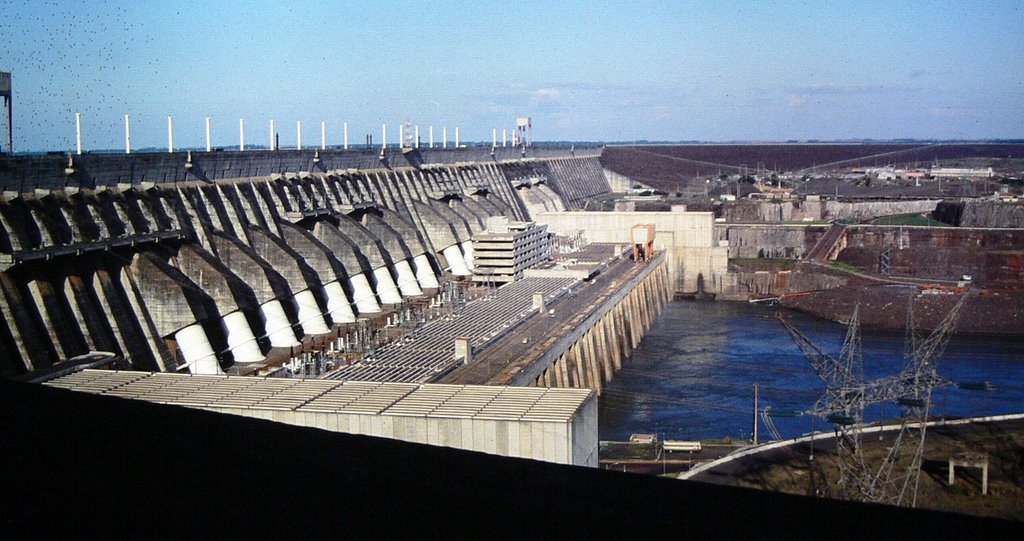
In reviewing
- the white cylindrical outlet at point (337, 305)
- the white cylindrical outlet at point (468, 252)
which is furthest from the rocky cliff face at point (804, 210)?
the white cylindrical outlet at point (337, 305)

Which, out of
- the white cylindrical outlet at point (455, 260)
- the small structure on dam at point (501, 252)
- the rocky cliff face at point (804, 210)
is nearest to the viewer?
the small structure on dam at point (501, 252)

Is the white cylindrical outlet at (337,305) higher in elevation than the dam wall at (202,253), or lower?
lower

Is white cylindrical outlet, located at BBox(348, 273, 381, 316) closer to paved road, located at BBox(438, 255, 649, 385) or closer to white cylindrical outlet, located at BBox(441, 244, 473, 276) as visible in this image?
paved road, located at BBox(438, 255, 649, 385)

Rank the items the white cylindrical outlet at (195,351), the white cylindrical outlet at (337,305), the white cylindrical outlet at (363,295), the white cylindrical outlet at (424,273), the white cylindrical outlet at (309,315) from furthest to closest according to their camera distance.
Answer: the white cylindrical outlet at (424,273) → the white cylindrical outlet at (363,295) → the white cylindrical outlet at (337,305) → the white cylindrical outlet at (309,315) → the white cylindrical outlet at (195,351)

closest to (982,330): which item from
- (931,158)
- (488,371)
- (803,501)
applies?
(488,371)

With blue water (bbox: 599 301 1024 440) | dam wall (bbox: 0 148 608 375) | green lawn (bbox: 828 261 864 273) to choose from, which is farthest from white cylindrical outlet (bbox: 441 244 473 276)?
green lawn (bbox: 828 261 864 273)

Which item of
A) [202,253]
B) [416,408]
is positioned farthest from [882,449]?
[202,253]

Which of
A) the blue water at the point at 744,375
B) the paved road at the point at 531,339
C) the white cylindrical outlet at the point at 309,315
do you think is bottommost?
the blue water at the point at 744,375

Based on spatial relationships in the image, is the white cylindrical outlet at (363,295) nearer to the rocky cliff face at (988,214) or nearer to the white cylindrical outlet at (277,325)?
the white cylindrical outlet at (277,325)
